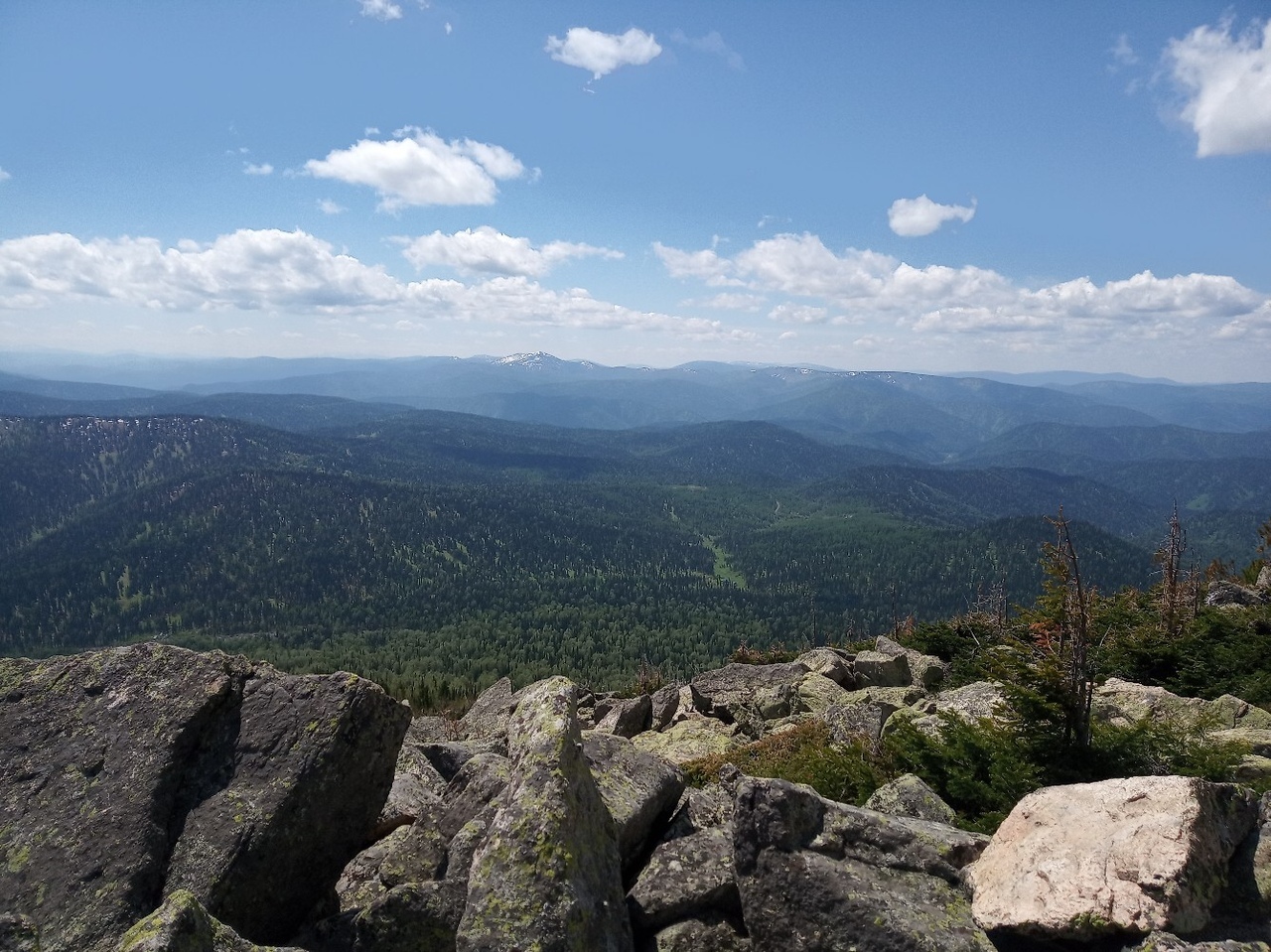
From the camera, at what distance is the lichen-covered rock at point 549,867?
693 centimetres

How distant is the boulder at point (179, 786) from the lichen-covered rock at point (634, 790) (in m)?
3.68

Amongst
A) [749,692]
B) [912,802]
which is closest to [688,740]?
[749,692]

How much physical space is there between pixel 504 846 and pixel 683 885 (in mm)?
2808

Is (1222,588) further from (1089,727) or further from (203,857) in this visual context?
(203,857)

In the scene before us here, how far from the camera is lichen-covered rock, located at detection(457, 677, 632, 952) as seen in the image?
693 cm

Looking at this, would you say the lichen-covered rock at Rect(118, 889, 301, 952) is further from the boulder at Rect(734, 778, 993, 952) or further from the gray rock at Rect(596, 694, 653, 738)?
the gray rock at Rect(596, 694, 653, 738)

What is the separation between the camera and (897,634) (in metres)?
46.8

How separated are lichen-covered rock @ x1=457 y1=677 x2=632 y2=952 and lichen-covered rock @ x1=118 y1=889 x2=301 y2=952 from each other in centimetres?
253

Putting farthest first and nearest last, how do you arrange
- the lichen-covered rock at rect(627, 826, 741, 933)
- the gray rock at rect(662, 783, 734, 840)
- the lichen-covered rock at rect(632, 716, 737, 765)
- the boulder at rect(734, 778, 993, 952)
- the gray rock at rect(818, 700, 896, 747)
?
the lichen-covered rock at rect(632, 716, 737, 765) → the gray rock at rect(818, 700, 896, 747) → the gray rock at rect(662, 783, 734, 840) → the lichen-covered rock at rect(627, 826, 741, 933) → the boulder at rect(734, 778, 993, 952)

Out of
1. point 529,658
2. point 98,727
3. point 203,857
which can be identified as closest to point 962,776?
point 203,857

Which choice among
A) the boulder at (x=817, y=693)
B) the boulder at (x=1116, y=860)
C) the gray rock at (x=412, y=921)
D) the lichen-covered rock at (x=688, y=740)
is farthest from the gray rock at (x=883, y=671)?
the gray rock at (x=412, y=921)

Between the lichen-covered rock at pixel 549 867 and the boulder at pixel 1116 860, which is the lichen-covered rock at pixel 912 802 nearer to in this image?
the boulder at pixel 1116 860

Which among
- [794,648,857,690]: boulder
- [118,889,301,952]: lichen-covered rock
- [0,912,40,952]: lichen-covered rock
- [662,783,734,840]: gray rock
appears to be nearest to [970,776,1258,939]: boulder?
[662,783,734,840]: gray rock

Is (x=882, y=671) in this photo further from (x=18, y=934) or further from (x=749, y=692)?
(x=18, y=934)
